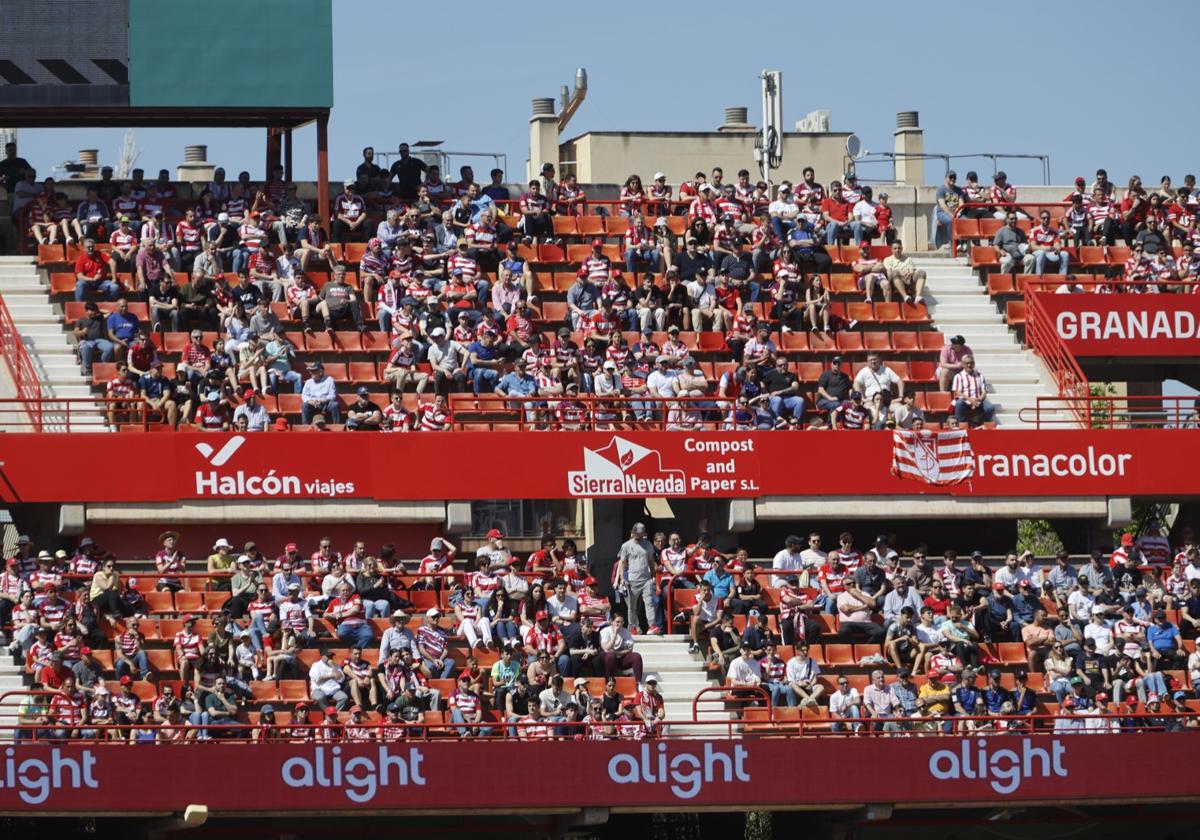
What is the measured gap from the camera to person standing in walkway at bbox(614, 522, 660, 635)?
27.0 meters

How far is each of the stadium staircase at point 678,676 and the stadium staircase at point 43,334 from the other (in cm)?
713

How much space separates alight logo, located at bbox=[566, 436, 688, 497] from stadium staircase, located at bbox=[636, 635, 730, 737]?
236cm

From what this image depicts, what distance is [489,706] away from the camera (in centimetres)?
2489

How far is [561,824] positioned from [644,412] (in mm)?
6231

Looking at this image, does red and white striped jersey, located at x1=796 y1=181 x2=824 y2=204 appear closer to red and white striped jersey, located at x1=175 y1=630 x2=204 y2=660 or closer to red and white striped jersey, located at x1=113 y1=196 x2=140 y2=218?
red and white striped jersey, located at x1=113 y1=196 x2=140 y2=218

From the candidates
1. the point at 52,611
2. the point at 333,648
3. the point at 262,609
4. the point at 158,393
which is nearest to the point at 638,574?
the point at 333,648

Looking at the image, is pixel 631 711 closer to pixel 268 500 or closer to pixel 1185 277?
pixel 268 500

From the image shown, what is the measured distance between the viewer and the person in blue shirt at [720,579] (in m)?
26.9

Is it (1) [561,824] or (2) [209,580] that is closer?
(1) [561,824]

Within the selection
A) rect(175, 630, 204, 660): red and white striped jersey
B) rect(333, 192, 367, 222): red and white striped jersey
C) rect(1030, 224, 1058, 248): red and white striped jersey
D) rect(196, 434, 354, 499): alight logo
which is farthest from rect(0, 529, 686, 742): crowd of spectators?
rect(1030, 224, 1058, 248): red and white striped jersey

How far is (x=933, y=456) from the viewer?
95.8 feet

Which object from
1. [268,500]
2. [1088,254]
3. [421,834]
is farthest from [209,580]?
[1088,254]

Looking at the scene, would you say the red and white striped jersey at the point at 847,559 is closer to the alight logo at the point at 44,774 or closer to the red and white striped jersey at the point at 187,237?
the alight logo at the point at 44,774

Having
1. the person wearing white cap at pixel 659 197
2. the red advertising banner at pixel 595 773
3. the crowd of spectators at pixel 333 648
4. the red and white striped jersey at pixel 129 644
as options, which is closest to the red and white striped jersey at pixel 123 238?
the crowd of spectators at pixel 333 648
